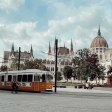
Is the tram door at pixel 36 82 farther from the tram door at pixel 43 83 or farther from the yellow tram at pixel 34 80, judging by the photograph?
the tram door at pixel 43 83

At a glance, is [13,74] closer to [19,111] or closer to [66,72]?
[19,111]

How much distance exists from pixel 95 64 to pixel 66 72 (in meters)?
86.2

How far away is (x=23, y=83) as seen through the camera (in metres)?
51.2

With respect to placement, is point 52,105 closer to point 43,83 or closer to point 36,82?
point 36,82

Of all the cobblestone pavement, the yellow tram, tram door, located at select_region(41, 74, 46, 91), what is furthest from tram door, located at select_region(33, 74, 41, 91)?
the cobblestone pavement

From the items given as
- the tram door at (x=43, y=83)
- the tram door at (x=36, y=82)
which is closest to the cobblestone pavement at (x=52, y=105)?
the tram door at (x=36, y=82)

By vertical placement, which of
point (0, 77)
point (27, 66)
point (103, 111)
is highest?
point (27, 66)

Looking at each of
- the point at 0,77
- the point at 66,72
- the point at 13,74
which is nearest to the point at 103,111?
the point at 13,74

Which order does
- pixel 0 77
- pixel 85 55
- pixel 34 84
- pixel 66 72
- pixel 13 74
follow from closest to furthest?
1. pixel 34 84
2. pixel 13 74
3. pixel 0 77
4. pixel 85 55
5. pixel 66 72

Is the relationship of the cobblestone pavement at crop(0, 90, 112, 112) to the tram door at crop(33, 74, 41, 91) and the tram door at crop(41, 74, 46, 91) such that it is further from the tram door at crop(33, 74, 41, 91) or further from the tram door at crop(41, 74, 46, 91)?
the tram door at crop(41, 74, 46, 91)

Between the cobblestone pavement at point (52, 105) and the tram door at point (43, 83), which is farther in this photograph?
the tram door at point (43, 83)

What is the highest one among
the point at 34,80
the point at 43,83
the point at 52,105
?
the point at 34,80

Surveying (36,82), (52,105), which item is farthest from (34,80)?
(52,105)

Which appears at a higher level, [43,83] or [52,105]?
[43,83]
